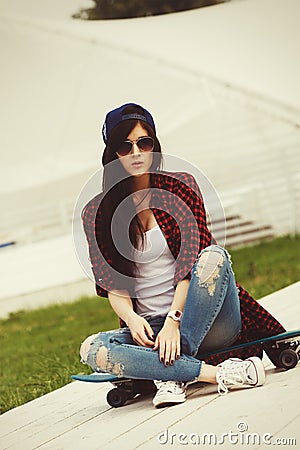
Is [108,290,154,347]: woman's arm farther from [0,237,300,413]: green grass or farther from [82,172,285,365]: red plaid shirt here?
[0,237,300,413]: green grass

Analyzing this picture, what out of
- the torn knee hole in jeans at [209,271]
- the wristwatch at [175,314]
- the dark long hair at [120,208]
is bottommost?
the wristwatch at [175,314]

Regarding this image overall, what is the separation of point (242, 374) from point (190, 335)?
16 centimetres

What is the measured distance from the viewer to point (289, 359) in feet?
7.57

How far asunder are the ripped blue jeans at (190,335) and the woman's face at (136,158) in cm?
27

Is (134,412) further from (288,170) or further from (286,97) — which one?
(286,97)

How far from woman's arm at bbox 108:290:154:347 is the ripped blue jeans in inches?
0.8

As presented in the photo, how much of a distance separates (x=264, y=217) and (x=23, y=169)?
3138 mm

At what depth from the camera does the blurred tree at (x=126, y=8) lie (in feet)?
39.6

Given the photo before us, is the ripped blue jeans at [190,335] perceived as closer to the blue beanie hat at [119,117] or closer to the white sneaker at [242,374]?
the white sneaker at [242,374]

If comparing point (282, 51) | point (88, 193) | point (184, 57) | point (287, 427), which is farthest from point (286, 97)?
point (287, 427)

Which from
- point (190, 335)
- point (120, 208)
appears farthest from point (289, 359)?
point (120, 208)

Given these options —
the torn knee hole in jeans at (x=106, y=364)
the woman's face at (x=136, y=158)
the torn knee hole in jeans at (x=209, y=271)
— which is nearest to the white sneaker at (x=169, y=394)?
the torn knee hole in jeans at (x=106, y=364)

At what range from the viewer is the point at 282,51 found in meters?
10.1

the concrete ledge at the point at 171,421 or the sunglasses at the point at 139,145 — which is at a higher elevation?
the sunglasses at the point at 139,145
